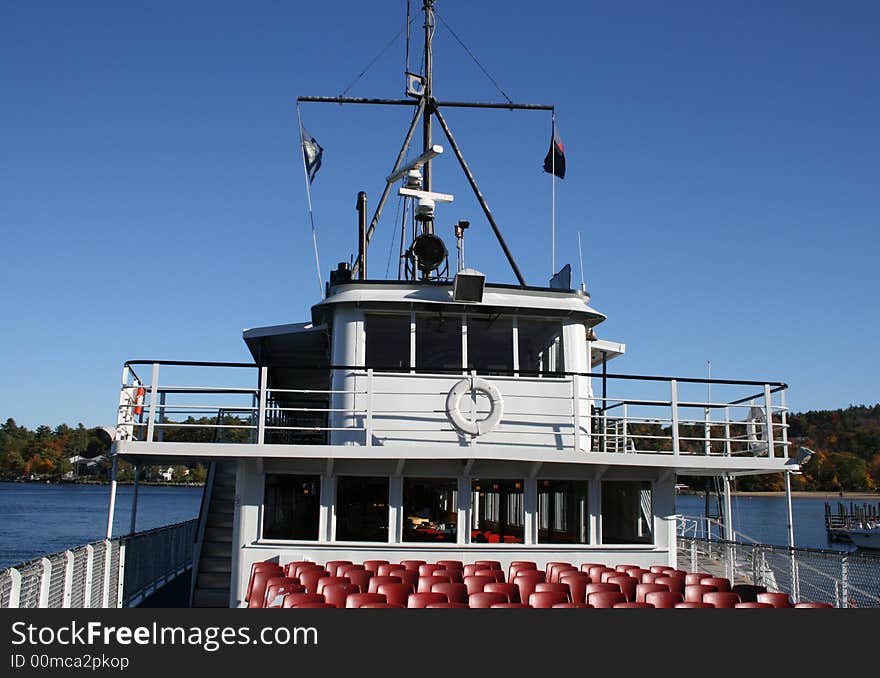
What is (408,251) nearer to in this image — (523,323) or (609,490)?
(523,323)

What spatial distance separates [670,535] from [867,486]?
136 metres

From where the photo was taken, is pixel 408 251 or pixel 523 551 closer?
pixel 523 551

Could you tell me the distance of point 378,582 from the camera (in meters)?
9.46

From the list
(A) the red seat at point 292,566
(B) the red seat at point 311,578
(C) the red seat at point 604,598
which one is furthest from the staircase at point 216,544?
(C) the red seat at point 604,598

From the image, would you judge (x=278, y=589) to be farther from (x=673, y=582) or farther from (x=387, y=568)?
(x=673, y=582)

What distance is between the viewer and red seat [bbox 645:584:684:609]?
9.10 m

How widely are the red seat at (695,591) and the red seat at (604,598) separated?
87cm

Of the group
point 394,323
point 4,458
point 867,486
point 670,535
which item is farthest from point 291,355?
point 4,458

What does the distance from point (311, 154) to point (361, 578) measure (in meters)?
9.96

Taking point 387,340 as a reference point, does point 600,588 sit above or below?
below

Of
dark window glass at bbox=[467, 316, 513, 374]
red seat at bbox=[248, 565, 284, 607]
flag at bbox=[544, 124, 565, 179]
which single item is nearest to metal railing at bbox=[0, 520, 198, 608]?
red seat at bbox=[248, 565, 284, 607]

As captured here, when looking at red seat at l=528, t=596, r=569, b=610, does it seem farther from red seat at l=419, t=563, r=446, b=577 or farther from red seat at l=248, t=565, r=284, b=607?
red seat at l=248, t=565, r=284, b=607

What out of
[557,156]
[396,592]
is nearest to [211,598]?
[396,592]

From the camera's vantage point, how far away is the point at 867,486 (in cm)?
13138
